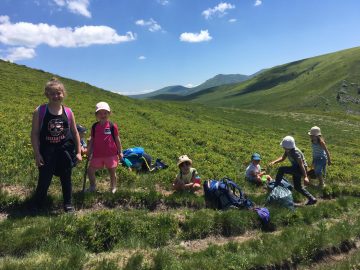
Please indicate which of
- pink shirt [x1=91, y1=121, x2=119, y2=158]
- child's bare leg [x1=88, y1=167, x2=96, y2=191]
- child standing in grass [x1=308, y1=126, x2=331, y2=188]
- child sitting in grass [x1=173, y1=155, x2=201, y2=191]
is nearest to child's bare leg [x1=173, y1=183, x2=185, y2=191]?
child sitting in grass [x1=173, y1=155, x2=201, y2=191]

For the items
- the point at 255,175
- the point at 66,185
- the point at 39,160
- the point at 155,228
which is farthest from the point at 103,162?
the point at 255,175

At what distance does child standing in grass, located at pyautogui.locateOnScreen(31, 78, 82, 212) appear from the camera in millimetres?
9156

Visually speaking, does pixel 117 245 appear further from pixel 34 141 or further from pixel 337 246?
pixel 337 246

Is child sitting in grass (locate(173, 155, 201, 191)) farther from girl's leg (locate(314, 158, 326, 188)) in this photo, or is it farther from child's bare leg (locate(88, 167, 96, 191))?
girl's leg (locate(314, 158, 326, 188))

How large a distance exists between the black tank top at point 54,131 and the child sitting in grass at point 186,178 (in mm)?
4735

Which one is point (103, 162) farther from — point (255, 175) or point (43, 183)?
point (255, 175)

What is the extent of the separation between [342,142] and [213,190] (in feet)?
118

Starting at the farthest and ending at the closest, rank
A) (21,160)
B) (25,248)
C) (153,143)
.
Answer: (153,143), (21,160), (25,248)

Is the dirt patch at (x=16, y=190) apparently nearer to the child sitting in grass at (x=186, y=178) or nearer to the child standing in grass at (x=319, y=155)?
the child sitting in grass at (x=186, y=178)

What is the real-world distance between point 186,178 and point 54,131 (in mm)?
5459

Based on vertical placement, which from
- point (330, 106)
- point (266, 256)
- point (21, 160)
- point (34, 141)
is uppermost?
point (34, 141)

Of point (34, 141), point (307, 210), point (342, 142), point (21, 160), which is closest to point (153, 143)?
point (21, 160)

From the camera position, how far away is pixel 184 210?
11461 millimetres

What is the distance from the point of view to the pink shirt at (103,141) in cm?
1122
